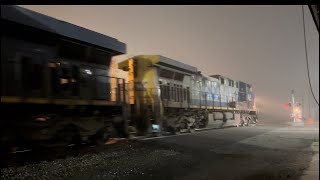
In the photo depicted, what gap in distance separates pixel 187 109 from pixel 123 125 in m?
4.63

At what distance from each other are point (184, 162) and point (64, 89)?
2716mm

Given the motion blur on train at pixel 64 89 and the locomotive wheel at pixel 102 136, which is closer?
the motion blur on train at pixel 64 89

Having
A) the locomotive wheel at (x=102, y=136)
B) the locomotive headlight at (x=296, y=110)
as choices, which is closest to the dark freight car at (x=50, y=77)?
the locomotive wheel at (x=102, y=136)

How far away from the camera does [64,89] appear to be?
6.68 meters

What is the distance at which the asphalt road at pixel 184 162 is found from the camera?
577cm

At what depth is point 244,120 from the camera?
1858 centimetres

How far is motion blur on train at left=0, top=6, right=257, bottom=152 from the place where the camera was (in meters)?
5.69

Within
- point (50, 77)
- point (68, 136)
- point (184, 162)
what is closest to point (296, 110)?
point (184, 162)

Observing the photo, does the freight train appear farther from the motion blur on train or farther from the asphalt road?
the asphalt road

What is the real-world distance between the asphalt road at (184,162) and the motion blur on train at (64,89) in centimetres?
75

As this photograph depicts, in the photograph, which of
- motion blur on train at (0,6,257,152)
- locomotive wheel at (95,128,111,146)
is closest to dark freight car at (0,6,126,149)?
motion blur on train at (0,6,257,152)

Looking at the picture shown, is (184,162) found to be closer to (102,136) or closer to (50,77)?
(102,136)

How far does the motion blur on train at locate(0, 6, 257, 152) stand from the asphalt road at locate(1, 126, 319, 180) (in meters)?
0.75

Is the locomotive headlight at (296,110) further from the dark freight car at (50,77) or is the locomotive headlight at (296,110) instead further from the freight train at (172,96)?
the dark freight car at (50,77)
